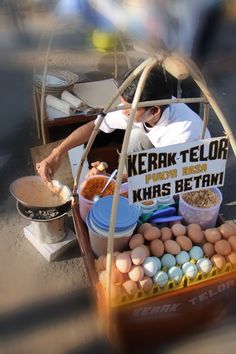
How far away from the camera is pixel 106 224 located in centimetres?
199

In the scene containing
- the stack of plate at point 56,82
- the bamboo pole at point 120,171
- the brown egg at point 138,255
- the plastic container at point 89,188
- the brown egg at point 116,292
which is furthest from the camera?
the stack of plate at point 56,82

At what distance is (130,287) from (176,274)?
9.3 inches

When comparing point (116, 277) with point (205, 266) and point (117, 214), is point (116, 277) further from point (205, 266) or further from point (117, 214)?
point (205, 266)

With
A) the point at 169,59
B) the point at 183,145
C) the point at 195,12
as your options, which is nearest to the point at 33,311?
the point at 183,145

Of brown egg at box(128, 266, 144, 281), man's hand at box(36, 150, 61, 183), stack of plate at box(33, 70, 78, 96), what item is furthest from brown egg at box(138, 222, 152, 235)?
stack of plate at box(33, 70, 78, 96)

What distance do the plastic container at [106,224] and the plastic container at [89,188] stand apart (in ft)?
0.45

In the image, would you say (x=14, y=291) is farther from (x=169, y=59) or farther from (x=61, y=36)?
(x=61, y=36)

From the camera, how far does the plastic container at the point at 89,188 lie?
2.24 meters

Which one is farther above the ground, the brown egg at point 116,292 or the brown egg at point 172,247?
the brown egg at point 172,247

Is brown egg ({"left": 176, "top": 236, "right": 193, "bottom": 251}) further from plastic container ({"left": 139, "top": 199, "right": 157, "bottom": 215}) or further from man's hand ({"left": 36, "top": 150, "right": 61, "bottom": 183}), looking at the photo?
man's hand ({"left": 36, "top": 150, "right": 61, "bottom": 183})

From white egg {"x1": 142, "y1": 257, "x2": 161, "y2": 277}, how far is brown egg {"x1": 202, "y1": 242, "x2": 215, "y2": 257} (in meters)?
0.25

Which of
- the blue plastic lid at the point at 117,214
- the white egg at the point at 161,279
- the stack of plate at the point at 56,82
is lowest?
the white egg at the point at 161,279

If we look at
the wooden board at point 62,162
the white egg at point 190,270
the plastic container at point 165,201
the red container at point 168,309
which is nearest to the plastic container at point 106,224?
the red container at point 168,309

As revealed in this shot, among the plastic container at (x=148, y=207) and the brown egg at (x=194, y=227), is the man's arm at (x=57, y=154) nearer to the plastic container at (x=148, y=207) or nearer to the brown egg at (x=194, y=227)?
the plastic container at (x=148, y=207)
